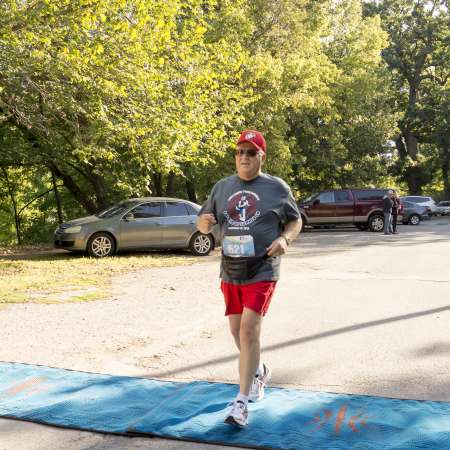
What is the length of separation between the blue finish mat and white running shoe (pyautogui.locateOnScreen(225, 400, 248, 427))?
0.05m

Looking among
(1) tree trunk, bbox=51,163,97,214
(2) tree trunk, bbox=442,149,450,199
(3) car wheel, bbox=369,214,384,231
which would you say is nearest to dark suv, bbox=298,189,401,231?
(3) car wheel, bbox=369,214,384,231

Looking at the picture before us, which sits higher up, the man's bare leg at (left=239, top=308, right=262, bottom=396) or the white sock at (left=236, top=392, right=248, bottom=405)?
the man's bare leg at (left=239, top=308, right=262, bottom=396)

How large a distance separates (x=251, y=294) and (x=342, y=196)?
23998 millimetres

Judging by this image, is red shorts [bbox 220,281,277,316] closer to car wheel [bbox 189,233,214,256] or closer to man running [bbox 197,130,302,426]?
man running [bbox 197,130,302,426]

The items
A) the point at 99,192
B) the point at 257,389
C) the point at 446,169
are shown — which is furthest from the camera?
the point at 446,169

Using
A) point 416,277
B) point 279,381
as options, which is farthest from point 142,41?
point 279,381

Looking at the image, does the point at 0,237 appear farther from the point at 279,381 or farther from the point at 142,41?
the point at 279,381

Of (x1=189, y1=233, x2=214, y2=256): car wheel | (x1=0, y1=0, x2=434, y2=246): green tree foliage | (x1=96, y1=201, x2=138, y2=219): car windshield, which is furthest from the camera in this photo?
(x1=189, y1=233, x2=214, y2=256): car wheel

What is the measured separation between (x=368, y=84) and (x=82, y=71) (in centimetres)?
2538

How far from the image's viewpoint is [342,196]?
90.5 ft

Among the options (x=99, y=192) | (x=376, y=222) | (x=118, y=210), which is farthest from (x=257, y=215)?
(x=376, y=222)

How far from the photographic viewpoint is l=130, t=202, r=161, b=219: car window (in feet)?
52.8

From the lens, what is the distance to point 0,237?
3092 cm

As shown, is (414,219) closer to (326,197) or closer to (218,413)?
(326,197)
